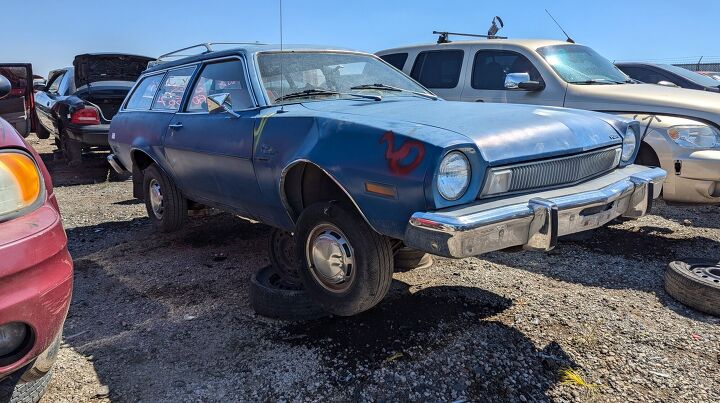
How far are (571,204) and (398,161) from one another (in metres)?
0.89

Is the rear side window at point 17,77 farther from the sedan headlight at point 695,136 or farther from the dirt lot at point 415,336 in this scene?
the sedan headlight at point 695,136

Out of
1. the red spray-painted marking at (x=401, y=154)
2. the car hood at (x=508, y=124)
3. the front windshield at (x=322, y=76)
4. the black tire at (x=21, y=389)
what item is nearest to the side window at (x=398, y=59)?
the front windshield at (x=322, y=76)

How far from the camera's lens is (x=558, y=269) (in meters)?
4.08

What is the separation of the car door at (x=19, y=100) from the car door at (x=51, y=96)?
1313 millimetres

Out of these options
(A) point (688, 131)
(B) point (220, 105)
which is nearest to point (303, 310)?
(B) point (220, 105)

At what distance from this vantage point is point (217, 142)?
3.73 m

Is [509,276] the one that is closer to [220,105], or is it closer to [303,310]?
[303,310]

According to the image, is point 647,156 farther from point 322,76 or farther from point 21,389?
point 21,389

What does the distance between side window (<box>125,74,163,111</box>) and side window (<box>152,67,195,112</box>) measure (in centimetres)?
18

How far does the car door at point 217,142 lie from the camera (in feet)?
11.5

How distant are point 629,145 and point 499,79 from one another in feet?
9.47

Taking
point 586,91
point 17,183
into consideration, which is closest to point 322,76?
point 17,183

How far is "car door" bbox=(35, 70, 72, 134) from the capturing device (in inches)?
361

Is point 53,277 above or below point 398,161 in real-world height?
below
